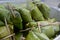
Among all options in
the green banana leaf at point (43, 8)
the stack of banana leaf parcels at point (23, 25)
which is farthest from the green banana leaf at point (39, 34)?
the green banana leaf at point (43, 8)

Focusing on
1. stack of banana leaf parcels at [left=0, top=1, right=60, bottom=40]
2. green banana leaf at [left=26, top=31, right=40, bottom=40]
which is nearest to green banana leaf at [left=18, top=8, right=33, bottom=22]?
stack of banana leaf parcels at [left=0, top=1, right=60, bottom=40]

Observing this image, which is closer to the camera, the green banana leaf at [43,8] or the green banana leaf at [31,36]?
the green banana leaf at [31,36]

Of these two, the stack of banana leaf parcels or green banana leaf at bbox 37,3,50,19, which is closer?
the stack of banana leaf parcels

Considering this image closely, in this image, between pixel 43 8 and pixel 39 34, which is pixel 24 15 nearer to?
pixel 39 34

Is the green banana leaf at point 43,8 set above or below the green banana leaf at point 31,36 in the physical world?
above

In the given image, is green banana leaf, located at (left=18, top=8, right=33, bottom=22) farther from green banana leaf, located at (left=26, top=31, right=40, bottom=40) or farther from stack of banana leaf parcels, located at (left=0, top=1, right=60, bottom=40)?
green banana leaf, located at (left=26, top=31, right=40, bottom=40)

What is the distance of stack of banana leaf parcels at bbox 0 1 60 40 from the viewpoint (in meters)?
0.89

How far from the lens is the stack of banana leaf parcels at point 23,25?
0.89 m

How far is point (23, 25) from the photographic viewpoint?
3.37 feet

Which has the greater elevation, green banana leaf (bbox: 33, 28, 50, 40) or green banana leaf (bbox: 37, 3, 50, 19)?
green banana leaf (bbox: 37, 3, 50, 19)

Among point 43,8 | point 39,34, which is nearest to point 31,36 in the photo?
point 39,34

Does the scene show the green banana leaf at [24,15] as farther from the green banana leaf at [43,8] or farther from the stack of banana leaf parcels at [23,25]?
the green banana leaf at [43,8]

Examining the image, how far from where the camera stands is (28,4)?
1.19 m

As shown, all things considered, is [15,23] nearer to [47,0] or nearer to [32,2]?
[32,2]
